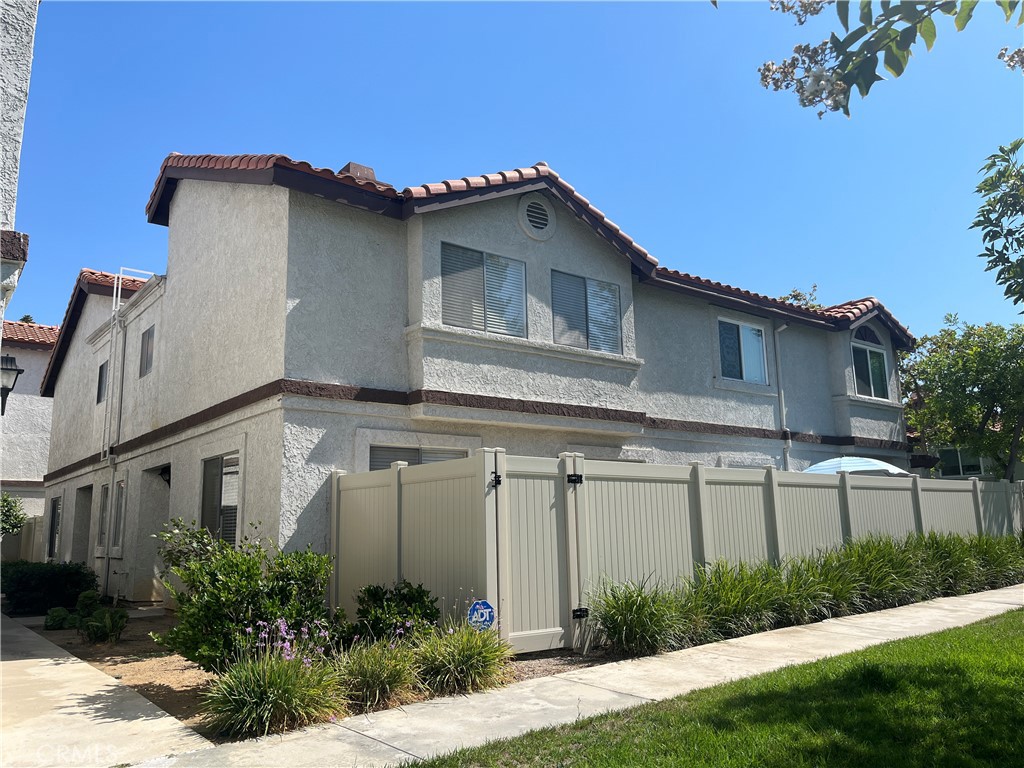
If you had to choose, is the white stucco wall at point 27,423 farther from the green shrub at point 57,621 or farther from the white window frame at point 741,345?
→ the white window frame at point 741,345

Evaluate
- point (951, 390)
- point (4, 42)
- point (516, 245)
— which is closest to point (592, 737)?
point (4, 42)

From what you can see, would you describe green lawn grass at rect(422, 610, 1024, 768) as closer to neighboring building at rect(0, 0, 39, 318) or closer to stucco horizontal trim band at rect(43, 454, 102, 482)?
neighboring building at rect(0, 0, 39, 318)

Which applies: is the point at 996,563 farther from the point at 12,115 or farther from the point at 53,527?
the point at 53,527

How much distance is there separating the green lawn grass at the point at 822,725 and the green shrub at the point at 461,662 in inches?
68.2

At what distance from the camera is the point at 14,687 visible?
28.0 ft

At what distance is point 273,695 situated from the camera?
6.66 m

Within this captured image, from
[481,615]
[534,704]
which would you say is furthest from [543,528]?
[534,704]

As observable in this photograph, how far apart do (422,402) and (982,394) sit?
1612 cm

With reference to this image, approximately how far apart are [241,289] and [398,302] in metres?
2.54

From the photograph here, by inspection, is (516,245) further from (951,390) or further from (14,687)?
(951,390)

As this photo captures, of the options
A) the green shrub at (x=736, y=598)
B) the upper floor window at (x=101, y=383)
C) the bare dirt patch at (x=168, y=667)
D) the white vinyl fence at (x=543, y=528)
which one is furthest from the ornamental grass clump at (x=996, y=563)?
the upper floor window at (x=101, y=383)

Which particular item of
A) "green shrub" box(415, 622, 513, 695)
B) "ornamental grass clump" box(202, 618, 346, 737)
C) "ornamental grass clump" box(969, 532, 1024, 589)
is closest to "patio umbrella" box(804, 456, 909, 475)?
"ornamental grass clump" box(969, 532, 1024, 589)

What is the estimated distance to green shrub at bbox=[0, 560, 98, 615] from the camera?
1554cm

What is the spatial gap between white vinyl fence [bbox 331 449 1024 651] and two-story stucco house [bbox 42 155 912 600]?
123 cm
